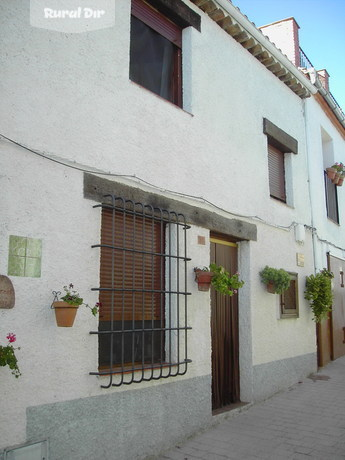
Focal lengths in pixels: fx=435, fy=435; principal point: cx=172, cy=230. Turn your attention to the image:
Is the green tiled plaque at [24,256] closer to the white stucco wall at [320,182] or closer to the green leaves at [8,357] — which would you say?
the green leaves at [8,357]

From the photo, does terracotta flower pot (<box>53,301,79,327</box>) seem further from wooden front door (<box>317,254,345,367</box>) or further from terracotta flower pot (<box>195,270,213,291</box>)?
wooden front door (<box>317,254,345,367</box>)

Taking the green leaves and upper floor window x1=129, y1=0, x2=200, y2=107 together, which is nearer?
the green leaves

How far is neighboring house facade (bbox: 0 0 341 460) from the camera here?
361cm

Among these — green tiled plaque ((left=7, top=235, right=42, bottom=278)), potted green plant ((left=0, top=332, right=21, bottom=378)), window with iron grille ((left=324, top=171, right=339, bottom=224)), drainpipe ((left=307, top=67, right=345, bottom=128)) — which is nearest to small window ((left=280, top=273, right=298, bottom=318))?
window with iron grille ((left=324, top=171, right=339, bottom=224))

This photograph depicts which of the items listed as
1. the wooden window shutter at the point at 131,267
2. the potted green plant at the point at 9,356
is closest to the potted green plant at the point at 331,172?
the wooden window shutter at the point at 131,267

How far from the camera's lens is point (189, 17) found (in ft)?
19.1

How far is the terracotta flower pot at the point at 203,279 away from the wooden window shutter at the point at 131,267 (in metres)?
0.48

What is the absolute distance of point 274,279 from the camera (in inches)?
255

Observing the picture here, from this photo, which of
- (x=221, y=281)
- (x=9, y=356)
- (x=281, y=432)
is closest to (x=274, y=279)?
(x=221, y=281)

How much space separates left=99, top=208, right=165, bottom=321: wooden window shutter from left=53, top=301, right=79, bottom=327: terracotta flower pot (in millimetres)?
553

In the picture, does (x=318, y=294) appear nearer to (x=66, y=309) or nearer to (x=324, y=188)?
(x=324, y=188)

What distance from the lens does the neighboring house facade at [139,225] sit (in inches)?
142

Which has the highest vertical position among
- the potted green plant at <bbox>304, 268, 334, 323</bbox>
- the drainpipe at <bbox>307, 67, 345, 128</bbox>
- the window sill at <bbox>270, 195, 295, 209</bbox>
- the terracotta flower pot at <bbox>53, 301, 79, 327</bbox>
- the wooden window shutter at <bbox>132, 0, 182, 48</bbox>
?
the drainpipe at <bbox>307, 67, 345, 128</bbox>

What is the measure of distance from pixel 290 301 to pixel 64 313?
4.97 meters
